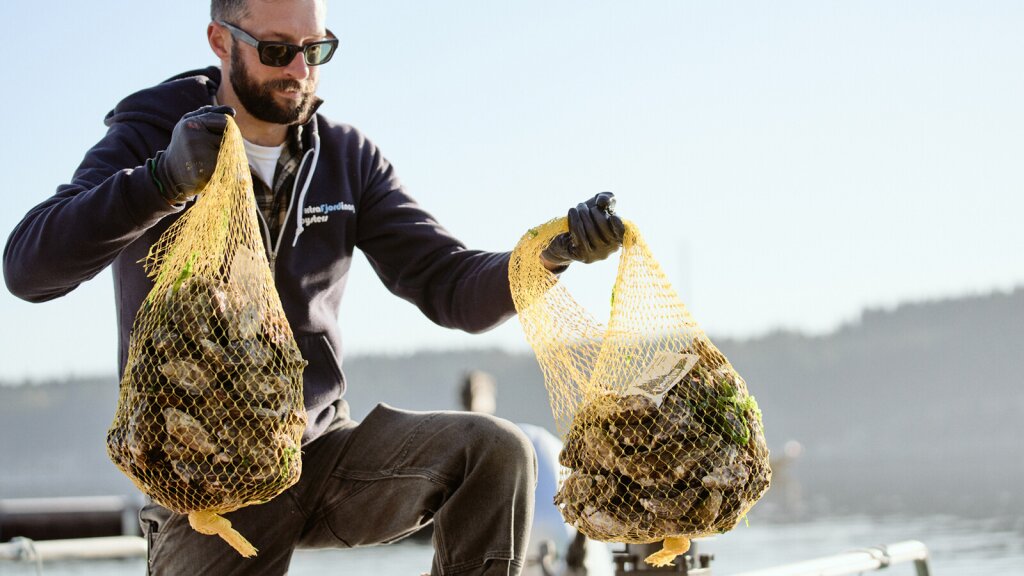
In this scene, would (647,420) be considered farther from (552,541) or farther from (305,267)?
(552,541)

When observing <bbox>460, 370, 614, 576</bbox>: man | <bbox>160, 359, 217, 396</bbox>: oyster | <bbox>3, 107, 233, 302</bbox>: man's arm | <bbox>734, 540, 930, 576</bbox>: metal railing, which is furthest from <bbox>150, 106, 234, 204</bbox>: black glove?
<bbox>460, 370, 614, 576</bbox>: man

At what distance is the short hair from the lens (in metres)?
2.76

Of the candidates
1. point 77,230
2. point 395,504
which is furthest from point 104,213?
point 395,504

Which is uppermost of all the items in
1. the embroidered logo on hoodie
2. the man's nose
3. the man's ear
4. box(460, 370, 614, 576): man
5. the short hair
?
the short hair

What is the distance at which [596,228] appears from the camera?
2545 mm

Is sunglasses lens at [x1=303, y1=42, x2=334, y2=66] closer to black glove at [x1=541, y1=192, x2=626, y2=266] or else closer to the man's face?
the man's face

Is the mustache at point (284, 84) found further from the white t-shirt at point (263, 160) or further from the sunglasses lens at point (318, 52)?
the white t-shirt at point (263, 160)

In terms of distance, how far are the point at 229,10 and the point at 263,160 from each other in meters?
0.37

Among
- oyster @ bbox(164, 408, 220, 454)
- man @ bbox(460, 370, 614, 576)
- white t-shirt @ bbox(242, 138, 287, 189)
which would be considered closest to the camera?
oyster @ bbox(164, 408, 220, 454)

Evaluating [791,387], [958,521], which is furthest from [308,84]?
[791,387]

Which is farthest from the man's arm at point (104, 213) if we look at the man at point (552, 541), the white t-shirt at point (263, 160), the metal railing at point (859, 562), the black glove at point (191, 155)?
the man at point (552, 541)

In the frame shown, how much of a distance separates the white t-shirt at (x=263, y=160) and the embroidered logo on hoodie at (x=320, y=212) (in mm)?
109

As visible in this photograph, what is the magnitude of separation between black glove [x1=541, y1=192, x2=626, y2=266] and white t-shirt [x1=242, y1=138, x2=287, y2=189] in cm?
80

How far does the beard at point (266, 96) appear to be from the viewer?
278 centimetres
